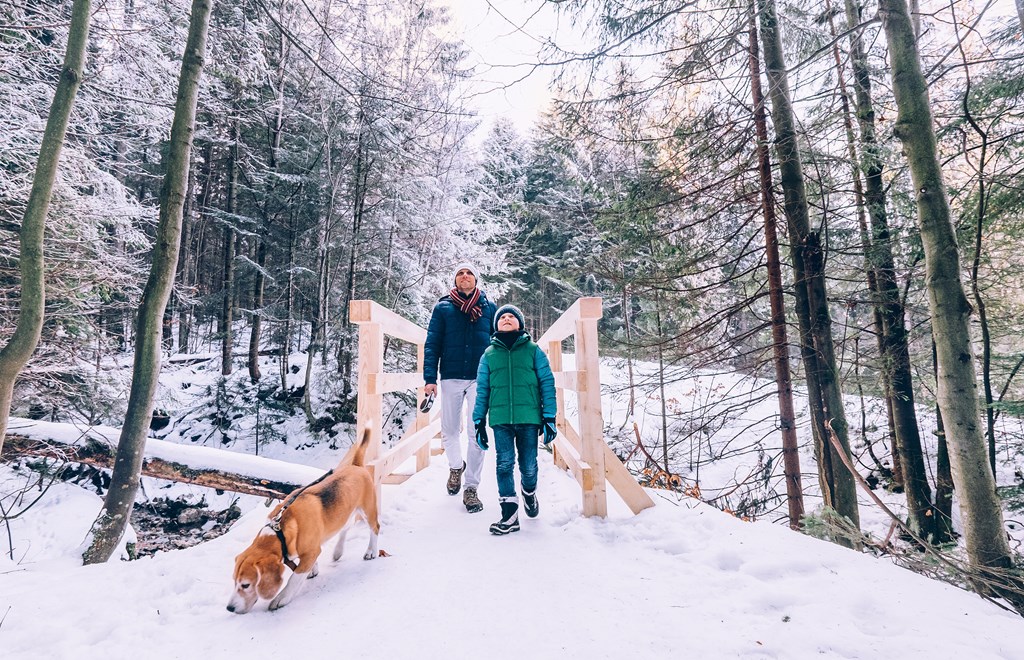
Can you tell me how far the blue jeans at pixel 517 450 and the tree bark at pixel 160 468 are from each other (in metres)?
2.79

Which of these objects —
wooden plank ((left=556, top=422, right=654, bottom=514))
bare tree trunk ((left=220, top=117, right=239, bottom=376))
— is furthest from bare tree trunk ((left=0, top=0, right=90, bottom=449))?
bare tree trunk ((left=220, top=117, right=239, bottom=376))

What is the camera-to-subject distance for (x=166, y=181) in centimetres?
436

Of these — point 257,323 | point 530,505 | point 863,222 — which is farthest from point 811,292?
point 257,323

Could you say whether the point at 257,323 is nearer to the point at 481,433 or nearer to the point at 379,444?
the point at 379,444

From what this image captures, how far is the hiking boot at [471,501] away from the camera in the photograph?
3643mm

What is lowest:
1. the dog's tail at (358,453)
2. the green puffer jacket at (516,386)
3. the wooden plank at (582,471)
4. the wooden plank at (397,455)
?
the wooden plank at (582,471)

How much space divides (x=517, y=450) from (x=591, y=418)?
2.06ft

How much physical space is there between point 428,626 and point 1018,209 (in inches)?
236

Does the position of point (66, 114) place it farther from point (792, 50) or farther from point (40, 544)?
point (792, 50)

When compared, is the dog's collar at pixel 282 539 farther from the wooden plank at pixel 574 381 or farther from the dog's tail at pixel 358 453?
the wooden plank at pixel 574 381

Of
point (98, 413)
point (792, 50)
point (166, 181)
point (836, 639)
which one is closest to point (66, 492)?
point (98, 413)

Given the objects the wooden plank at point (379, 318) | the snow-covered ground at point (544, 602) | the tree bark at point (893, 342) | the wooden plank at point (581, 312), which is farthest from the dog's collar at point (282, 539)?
the tree bark at point (893, 342)

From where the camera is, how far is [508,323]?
3416 millimetres

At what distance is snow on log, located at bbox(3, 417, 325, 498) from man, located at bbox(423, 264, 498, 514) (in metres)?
1.88
